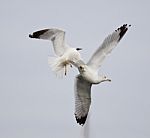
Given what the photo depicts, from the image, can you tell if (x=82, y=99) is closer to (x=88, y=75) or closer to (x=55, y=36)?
(x=88, y=75)

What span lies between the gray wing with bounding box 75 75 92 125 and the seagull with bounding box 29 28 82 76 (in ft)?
2.29

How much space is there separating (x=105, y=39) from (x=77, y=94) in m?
1.29

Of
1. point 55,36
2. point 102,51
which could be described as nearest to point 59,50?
point 55,36

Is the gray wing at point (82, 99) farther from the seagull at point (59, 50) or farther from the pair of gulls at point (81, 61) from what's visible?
the seagull at point (59, 50)

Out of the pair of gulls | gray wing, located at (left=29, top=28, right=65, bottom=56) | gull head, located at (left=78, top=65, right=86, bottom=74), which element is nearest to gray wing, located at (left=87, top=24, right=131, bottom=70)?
the pair of gulls

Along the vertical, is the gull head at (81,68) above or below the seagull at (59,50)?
below

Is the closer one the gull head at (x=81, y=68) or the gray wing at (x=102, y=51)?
the gull head at (x=81, y=68)

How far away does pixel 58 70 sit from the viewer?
38.4 ft

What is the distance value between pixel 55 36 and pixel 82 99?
141 centimetres

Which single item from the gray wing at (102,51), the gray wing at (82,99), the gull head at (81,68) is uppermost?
the gray wing at (102,51)

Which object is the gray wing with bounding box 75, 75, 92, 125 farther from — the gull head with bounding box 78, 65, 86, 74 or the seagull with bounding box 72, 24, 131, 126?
the gull head with bounding box 78, 65, 86, 74

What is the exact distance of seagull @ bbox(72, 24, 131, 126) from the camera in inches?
478

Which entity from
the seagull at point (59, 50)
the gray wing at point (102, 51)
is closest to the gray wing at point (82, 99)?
the gray wing at point (102, 51)

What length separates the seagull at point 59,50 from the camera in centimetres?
1176
